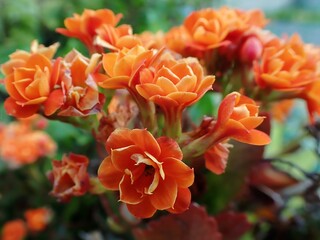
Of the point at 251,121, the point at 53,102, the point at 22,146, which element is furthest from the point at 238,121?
the point at 22,146

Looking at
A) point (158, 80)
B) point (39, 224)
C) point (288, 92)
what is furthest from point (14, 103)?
point (39, 224)

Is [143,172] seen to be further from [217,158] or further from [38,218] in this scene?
[38,218]

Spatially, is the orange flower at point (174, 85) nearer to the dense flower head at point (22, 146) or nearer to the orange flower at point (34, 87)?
the orange flower at point (34, 87)

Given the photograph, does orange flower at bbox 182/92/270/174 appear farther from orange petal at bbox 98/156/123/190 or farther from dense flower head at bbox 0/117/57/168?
dense flower head at bbox 0/117/57/168

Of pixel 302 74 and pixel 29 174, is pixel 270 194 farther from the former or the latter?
pixel 29 174

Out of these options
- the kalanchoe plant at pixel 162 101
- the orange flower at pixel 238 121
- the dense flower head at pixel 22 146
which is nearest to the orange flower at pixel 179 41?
the kalanchoe plant at pixel 162 101

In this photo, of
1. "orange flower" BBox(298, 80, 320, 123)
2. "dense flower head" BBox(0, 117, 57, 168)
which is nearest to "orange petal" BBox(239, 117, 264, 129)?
"orange flower" BBox(298, 80, 320, 123)
